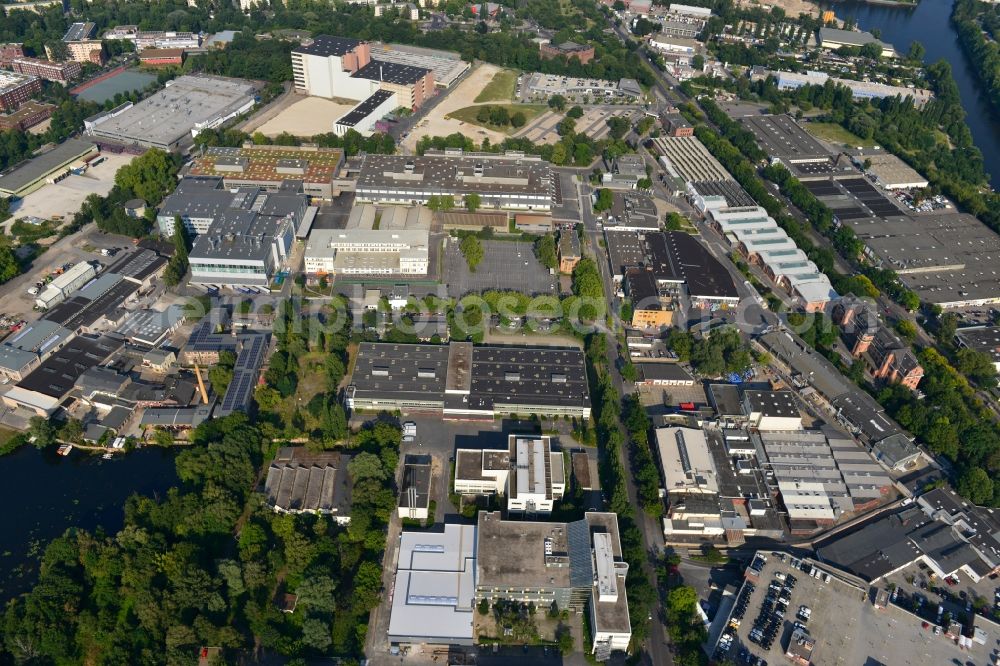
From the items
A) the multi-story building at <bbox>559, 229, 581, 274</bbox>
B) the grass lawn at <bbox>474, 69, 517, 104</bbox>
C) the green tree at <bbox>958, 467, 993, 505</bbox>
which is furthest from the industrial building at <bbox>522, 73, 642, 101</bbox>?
the green tree at <bbox>958, 467, 993, 505</bbox>

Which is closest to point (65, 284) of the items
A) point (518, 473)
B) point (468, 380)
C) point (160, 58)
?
point (468, 380)

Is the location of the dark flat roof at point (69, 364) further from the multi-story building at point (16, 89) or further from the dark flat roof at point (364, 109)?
the multi-story building at point (16, 89)

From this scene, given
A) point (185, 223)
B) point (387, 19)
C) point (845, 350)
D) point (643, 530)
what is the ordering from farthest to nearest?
1. point (387, 19)
2. point (185, 223)
3. point (845, 350)
4. point (643, 530)

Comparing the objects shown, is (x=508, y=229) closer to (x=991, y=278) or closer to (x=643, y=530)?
(x=643, y=530)

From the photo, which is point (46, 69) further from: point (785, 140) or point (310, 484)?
point (785, 140)

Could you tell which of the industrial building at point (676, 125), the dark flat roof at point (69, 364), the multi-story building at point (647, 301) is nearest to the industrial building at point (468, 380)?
the multi-story building at point (647, 301)

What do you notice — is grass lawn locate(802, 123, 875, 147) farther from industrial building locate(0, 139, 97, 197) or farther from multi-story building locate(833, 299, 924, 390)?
industrial building locate(0, 139, 97, 197)

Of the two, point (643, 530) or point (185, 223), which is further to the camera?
point (185, 223)

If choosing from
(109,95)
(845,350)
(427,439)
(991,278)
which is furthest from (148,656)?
(109,95)
